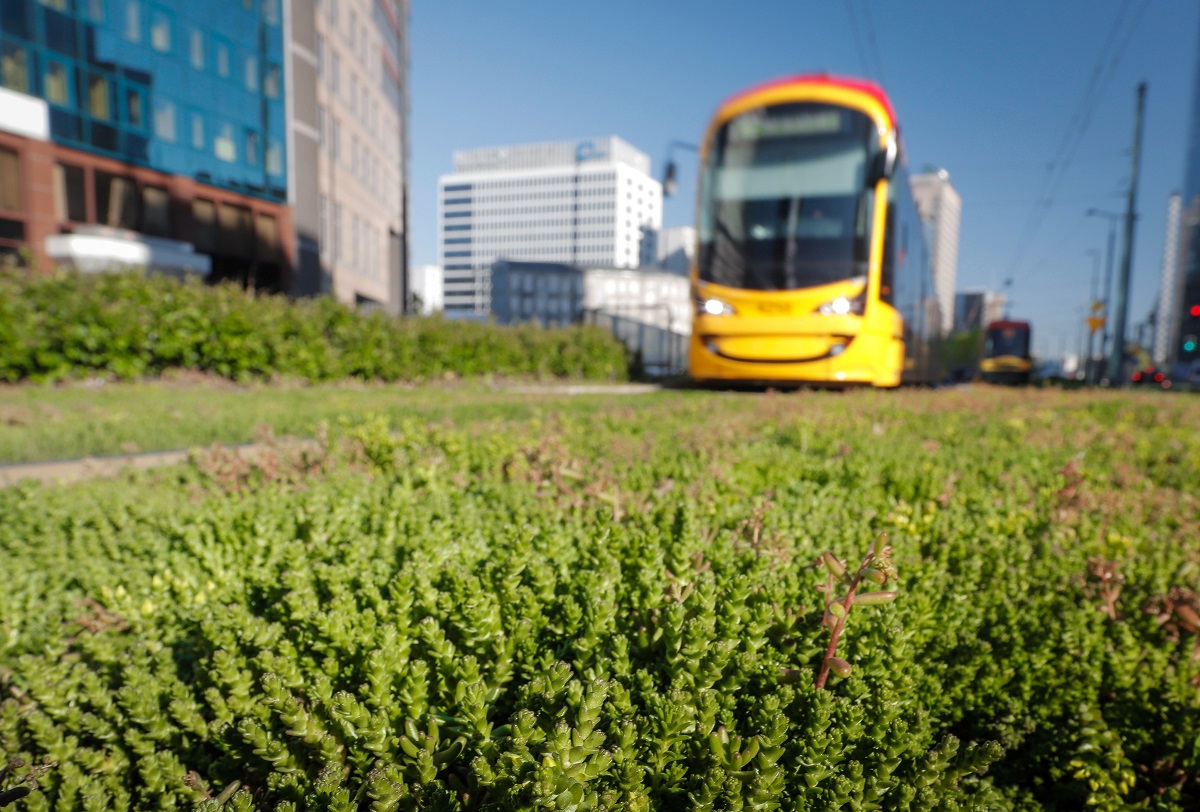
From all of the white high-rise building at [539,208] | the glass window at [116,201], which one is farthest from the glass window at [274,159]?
the white high-rise building at [539,208]

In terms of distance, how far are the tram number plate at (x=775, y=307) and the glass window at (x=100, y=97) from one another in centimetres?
2675

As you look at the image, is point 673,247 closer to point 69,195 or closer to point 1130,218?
point 1130,218

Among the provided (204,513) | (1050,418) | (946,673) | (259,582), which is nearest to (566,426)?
(204,513)

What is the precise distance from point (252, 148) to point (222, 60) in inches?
145

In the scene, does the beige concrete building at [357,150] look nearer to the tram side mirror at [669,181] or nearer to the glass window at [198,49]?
the glass window at [198,49]

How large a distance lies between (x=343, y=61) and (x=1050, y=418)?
5038cm

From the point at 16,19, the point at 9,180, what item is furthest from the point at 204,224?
the point at 16,19

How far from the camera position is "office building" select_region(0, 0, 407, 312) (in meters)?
22.2

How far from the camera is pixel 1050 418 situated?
629 cm

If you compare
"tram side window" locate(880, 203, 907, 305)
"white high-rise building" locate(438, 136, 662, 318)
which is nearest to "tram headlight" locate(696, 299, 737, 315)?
"tram side window" locate(880, 203, 907, 305)

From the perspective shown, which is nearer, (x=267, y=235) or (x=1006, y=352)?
(x=267, y=235)

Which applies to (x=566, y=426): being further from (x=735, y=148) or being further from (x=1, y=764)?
(x=735, y=148)

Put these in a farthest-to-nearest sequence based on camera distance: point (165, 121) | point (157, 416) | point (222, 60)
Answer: point (222, 60)
point (165, 121)
point (157, 416)

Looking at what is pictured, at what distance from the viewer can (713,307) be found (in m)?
10.6
